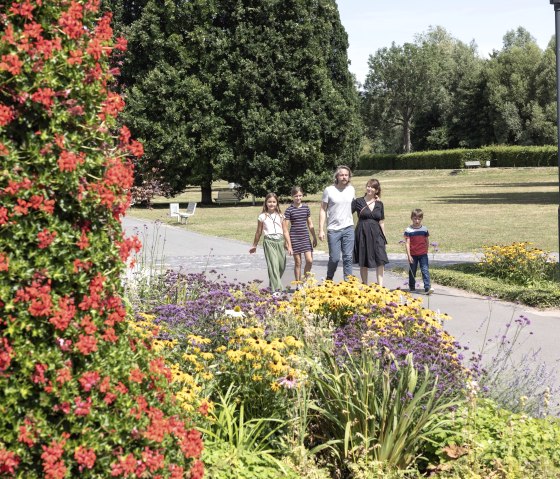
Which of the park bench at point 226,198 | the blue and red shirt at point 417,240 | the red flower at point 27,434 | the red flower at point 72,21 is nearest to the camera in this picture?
the red flower at point 27,434

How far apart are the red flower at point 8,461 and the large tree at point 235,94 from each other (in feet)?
125

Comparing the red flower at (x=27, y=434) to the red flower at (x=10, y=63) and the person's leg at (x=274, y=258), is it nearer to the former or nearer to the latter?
the red flower at (x=10, y=63)

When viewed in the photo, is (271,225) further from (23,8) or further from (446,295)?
(23,8)

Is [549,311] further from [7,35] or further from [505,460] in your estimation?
[7,35]

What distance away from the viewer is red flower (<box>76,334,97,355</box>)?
3.07 meters

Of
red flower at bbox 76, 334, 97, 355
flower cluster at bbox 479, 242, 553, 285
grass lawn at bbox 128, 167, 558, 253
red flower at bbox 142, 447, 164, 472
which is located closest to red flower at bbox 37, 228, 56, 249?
red flower at bbox 76, 334, 97, 355

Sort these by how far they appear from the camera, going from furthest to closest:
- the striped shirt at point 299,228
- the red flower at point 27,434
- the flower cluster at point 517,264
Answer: the flower cluster at point 517,264 < the striped shirt at point 299,228 < the red flower at point 27,434

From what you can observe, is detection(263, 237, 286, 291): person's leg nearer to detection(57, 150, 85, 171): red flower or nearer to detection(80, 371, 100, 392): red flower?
detection(80, 371, 100, 392): red flower

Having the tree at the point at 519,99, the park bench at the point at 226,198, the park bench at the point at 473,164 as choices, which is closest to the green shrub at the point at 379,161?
the tree at the point at 519,99

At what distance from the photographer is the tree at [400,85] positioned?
92688 mm

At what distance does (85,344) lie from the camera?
10.1ft

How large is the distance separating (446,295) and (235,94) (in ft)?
99.9

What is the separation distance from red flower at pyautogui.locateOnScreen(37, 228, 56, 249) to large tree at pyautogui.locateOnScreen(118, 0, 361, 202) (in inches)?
1506

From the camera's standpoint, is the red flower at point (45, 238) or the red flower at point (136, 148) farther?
the red flower at point (136, 148)
